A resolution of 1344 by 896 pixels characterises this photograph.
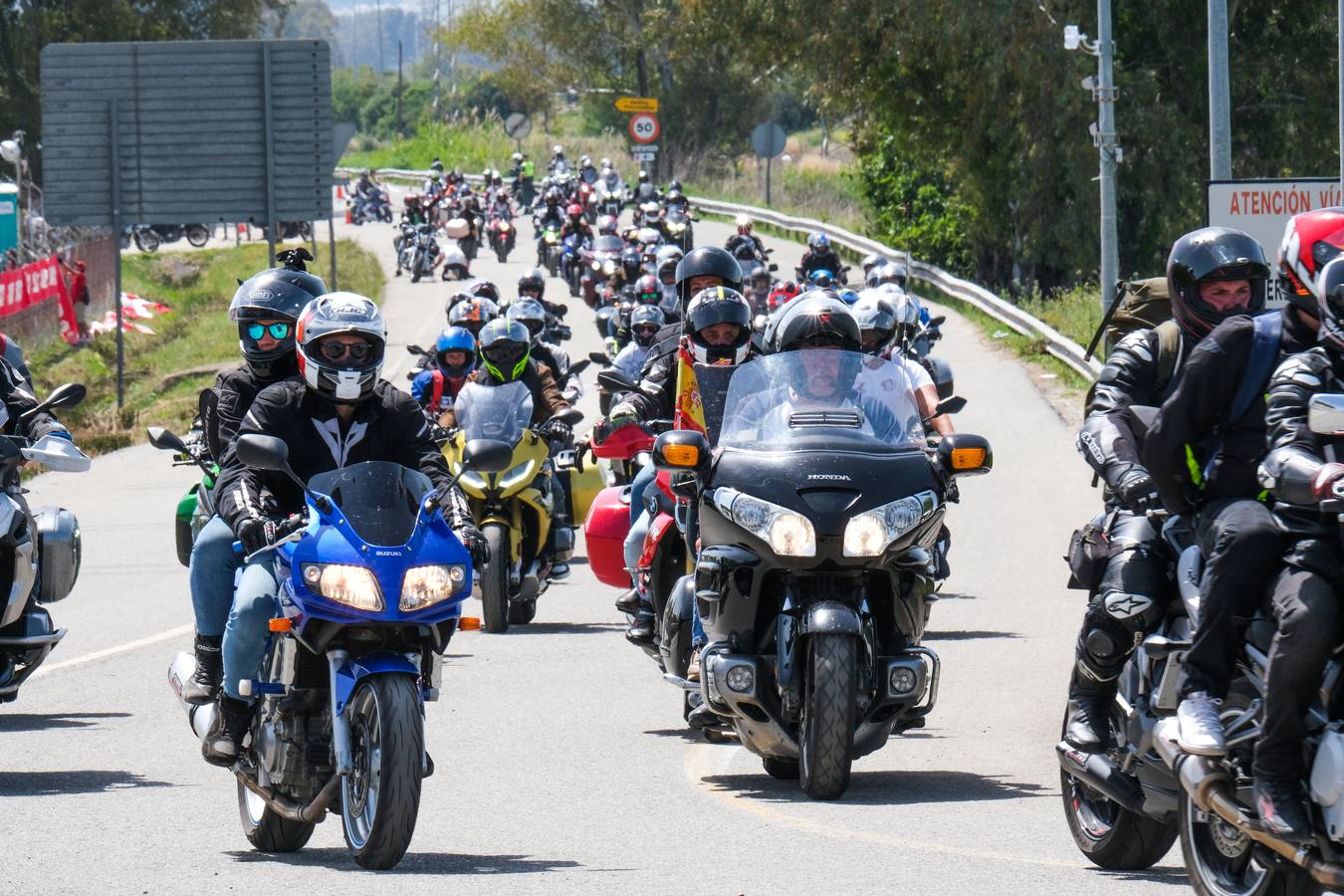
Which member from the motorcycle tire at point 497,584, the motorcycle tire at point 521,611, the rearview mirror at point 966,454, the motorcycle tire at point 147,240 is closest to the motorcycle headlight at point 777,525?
the rearview mirror at point 966,454

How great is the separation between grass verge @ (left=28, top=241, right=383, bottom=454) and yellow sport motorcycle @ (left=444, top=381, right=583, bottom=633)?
14.3 meters

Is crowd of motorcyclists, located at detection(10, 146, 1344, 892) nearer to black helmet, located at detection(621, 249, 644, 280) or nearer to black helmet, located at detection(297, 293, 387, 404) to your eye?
black helmet, located at detection(297, 293, 387, 404)

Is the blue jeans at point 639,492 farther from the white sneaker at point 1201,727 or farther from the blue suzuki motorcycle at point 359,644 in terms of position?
the white sneaker at point 1201,727

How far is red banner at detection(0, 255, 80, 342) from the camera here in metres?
36.1

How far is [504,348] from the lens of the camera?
15.4 metres

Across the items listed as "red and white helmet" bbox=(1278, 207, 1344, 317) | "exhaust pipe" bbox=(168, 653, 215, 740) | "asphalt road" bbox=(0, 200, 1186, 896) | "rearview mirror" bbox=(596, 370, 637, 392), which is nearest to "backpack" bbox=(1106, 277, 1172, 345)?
"asphalt road" bbox=(0, 200, 1186, 896)

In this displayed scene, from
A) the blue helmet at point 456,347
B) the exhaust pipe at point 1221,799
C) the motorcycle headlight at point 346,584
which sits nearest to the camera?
the exhaust pipe at point 1221,799

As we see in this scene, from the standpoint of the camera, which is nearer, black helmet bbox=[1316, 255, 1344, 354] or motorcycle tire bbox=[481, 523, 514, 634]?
black helmet bbox=[1316, 255, 1344, 354]

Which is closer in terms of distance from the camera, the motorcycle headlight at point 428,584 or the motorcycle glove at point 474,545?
the motorcycle headlight at point 428,584

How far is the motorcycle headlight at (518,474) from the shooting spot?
49.1 ft

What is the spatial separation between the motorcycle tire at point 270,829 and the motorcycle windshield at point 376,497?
3.64ft

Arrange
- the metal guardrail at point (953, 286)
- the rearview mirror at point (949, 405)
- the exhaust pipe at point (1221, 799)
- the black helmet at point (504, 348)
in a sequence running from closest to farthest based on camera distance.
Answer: the exhaust pipe at point (1221, 799), the rearview mirror at point (949, 405), the black helmet at point (504, 348), the metal guardrail at point (953, 286)

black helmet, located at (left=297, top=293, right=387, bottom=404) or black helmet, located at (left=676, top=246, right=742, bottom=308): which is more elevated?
black helmet, located at (left=676, top=246, right=742, bottom=308)

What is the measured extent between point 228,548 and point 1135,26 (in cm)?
3622
